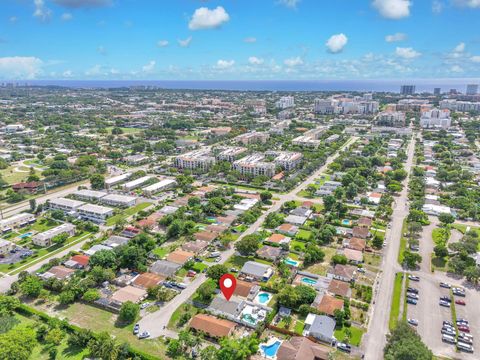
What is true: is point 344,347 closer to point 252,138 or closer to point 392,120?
point 252,138

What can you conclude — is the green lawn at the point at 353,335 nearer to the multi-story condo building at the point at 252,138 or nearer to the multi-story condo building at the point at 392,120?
the multi-story condo building at the point at 252,138

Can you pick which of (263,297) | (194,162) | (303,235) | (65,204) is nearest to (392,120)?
(194,162)

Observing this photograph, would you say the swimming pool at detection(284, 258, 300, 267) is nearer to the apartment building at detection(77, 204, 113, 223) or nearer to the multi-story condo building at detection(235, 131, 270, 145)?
the apartment building at detection(77, 204, 113, 223)

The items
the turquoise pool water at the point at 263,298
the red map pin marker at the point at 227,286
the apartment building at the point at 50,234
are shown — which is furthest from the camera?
the apartment building at the point at 50,234

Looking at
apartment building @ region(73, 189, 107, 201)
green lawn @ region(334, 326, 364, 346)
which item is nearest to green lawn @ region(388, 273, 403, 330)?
green lawn @ region(334, 326, 364, 346)

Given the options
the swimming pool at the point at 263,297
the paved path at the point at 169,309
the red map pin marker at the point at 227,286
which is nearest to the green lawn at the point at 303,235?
the paved path at the point at 169,309

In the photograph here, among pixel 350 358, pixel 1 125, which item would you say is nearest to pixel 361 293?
pixel 350 358

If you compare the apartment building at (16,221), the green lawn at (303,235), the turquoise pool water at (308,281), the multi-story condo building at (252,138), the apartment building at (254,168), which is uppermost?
the multi-story condo building at (252,138)
